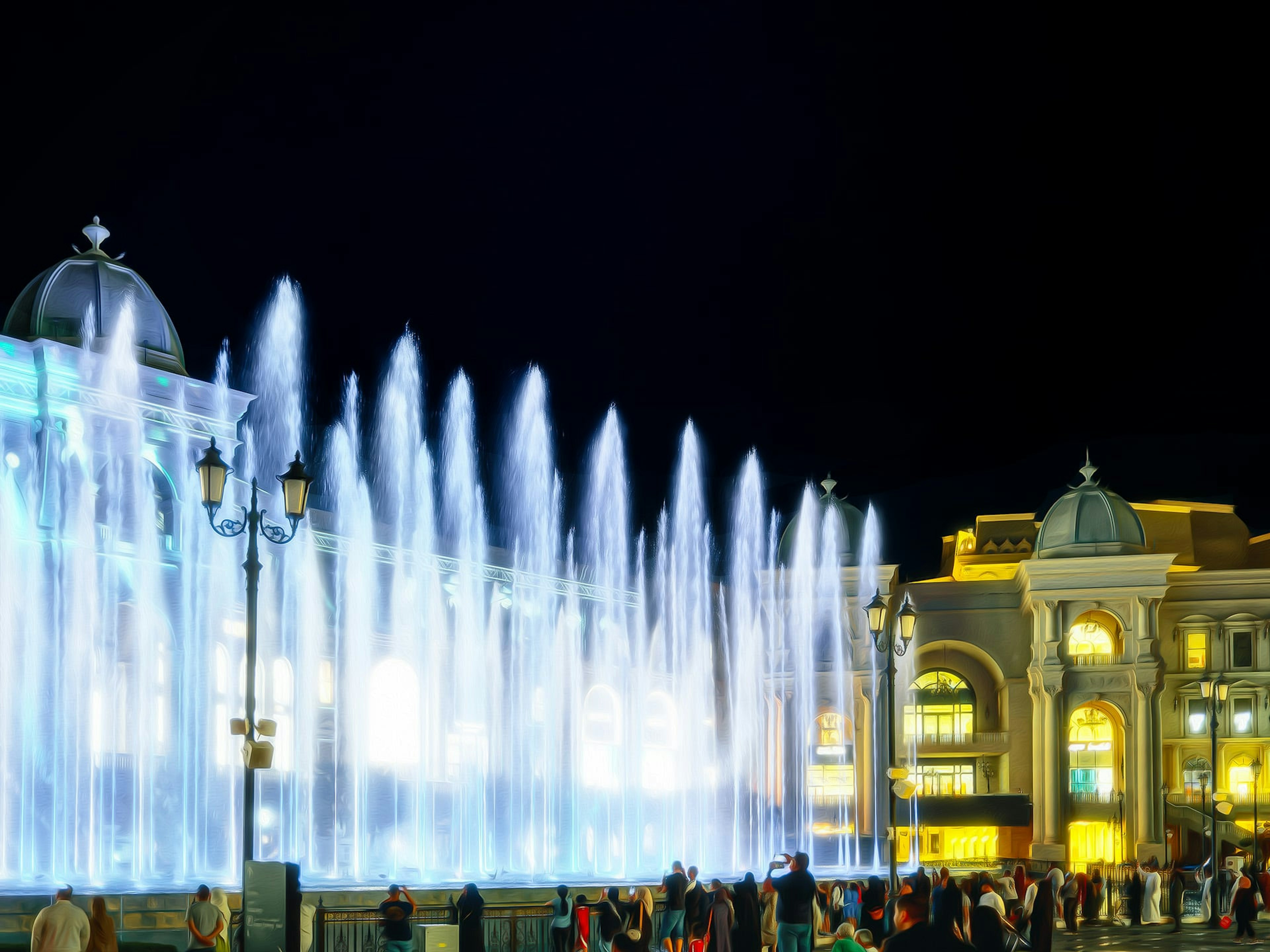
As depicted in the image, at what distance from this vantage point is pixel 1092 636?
70125mm

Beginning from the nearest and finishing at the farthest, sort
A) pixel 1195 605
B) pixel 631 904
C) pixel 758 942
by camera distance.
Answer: pixel 758 942
pixel 631 904
pixel 1195 605

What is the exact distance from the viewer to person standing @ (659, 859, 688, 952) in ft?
76.2

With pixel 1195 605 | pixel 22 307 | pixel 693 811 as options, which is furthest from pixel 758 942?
pixel 1195 605

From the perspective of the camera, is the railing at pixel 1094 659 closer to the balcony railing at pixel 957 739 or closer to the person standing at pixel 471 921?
the balcony railing at pixel 957 739

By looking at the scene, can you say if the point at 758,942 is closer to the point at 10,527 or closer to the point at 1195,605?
the point at 10,527

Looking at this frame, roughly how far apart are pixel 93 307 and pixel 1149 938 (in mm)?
29886

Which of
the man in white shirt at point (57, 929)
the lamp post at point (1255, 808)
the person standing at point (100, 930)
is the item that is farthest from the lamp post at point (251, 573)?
the lamp post at point (1255, 808)

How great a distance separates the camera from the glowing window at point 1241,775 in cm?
6950

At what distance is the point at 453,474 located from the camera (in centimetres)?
4634

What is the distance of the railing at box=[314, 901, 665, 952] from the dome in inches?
1864

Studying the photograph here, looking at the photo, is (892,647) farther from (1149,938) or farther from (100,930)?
(100,930)

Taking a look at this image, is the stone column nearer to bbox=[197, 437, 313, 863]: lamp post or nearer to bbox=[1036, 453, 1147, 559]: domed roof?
bbox=[1036, 453, 1147, 559]: domed roof

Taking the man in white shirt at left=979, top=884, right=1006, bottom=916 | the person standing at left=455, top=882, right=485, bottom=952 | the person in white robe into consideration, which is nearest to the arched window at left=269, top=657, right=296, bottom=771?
the person in white robe

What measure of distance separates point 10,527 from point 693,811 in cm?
2726
